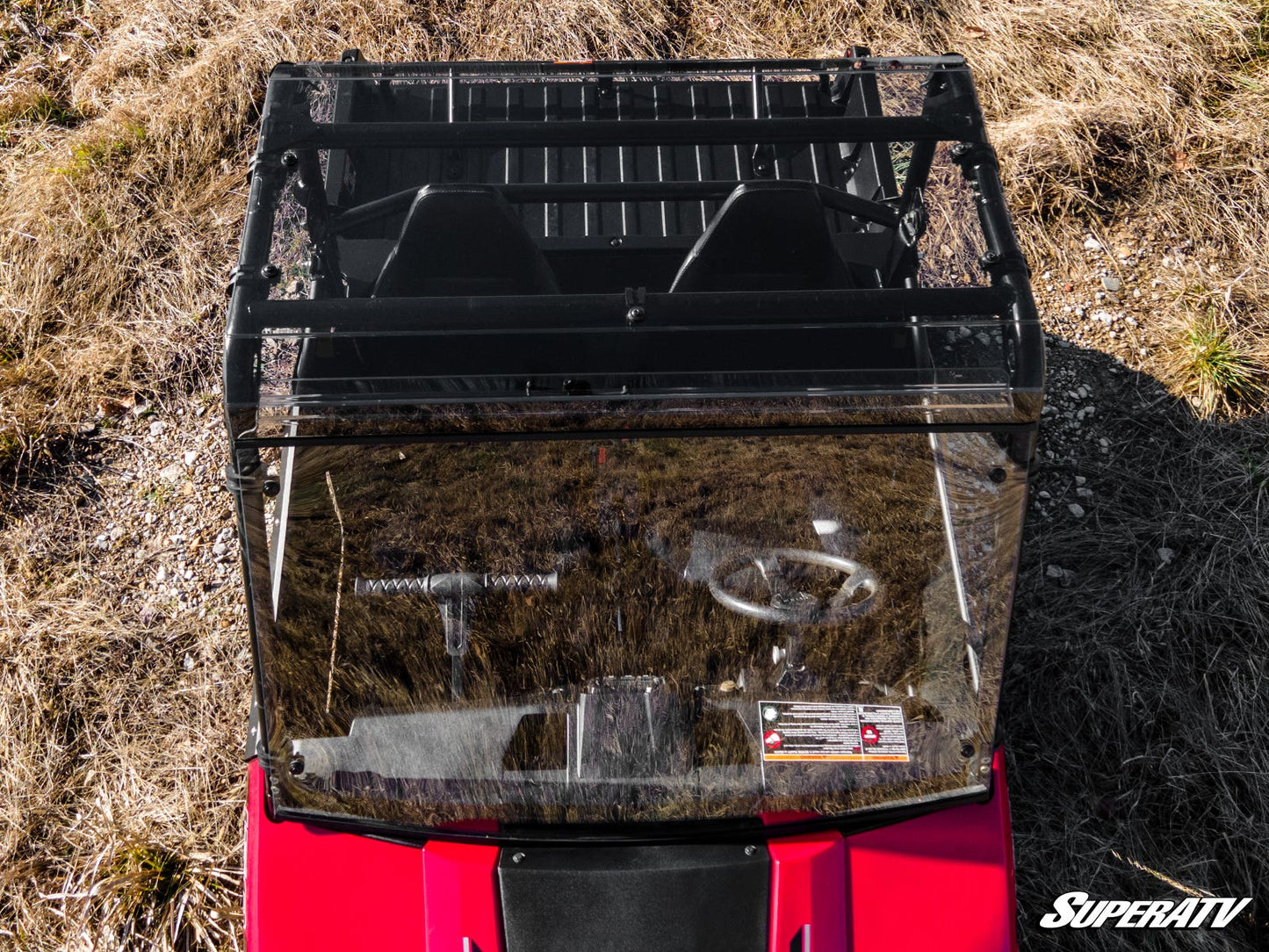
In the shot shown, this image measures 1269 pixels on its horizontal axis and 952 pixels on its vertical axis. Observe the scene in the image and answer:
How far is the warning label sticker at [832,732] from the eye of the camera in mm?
2057

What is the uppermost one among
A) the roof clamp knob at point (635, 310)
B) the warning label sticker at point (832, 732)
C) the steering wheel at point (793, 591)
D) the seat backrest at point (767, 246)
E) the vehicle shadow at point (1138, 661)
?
the seat backrest at point (767, 246)

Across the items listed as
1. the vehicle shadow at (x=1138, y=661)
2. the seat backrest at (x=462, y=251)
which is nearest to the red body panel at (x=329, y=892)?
the seat backrest at (x=462, y=251)

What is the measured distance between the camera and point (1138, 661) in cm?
341

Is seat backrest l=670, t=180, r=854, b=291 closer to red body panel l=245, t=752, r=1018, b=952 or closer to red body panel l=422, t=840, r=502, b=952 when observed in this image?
red body panel l=245, t=752, r=1018, b=952

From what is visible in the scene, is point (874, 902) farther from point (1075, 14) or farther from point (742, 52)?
point (1075, 14)

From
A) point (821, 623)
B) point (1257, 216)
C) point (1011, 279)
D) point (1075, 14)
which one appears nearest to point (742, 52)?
point (1075, 14)

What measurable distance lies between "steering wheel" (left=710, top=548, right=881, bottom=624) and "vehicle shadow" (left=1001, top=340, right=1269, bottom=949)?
4.73 feet

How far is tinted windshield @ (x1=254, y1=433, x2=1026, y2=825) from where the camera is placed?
2.03m

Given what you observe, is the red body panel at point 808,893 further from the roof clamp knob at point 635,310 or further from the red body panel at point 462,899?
the roof clamp knob at point 635,310

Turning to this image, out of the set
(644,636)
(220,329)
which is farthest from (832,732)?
(220,329)

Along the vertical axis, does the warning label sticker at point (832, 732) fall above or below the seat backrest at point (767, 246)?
below

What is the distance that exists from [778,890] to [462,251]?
147cm

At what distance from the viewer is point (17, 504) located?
12.5ft

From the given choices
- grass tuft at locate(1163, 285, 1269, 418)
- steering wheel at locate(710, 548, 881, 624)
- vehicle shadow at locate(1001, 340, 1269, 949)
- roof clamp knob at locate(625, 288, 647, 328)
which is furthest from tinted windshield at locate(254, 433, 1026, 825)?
grass tuft at locate(1163, 285, 1269, 418)
